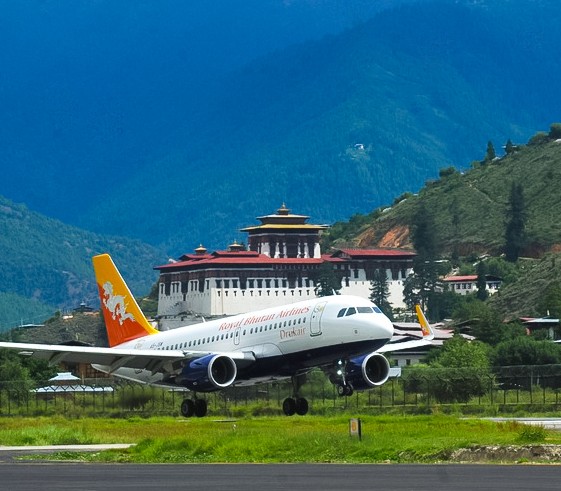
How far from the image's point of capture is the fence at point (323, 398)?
83625 mm

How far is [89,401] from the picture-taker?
298 feet

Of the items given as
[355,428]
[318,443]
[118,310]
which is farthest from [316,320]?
[318,443]

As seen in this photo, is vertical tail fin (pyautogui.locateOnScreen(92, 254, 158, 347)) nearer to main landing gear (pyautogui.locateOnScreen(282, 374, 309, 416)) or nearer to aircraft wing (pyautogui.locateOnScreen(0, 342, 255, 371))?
aircraft wing (pyautogui.locateOnScreen(0, 342, 255, 371))

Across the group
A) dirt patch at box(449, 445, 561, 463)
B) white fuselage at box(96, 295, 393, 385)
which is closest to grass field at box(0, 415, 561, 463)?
dirt patch at box(449, 445, 561, 463)

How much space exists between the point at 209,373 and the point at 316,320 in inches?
205

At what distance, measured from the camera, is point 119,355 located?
246 ft

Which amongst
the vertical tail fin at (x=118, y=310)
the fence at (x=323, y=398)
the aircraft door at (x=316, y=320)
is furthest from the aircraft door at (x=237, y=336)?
the vertical tail fin at (x=118, y=310)

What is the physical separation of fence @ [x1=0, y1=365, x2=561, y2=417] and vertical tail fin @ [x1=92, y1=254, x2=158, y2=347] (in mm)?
3976

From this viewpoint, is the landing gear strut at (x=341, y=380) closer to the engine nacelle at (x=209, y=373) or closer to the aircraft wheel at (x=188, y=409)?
the engine nacelle at (x=209, y=373)

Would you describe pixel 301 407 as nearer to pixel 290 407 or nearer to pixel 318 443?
pixel 290 407

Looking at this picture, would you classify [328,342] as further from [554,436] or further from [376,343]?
[554,436]

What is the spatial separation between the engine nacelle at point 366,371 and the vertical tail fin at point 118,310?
52.9ft

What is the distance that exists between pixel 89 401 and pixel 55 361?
17.4m

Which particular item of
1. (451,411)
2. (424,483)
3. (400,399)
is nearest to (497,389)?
(400,399)
